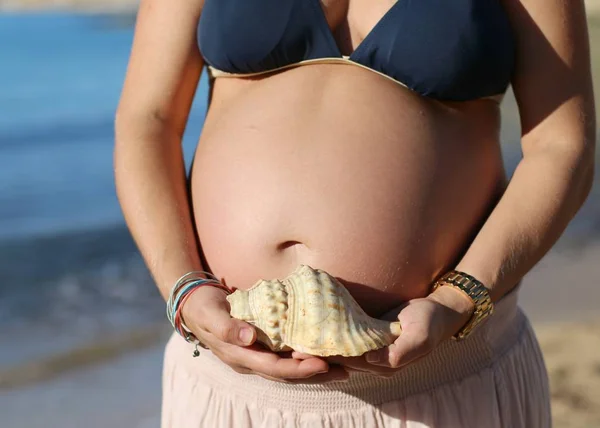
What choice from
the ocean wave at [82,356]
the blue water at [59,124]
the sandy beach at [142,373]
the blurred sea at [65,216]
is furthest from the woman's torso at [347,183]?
the blue water at [59,124]

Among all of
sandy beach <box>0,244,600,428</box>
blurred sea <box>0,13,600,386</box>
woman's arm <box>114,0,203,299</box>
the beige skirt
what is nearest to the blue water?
blurred sea <box>0,13,600,386</box>

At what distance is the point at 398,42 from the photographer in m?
1.78

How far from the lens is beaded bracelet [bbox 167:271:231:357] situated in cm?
170

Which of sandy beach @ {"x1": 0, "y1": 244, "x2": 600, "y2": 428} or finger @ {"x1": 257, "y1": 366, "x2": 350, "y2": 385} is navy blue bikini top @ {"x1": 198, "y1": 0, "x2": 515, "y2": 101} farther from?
sandy beach @ {"x1": 0, "y1": 244, "x2": 600, "y2": 428}

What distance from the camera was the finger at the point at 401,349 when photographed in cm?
154

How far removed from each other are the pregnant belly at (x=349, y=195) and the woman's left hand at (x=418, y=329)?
11 centimetres

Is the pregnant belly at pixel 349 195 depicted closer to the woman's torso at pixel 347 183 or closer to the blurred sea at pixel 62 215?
the woman's torso at pixel 347 183

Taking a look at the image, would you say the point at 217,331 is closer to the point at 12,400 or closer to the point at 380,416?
the point at 380,416

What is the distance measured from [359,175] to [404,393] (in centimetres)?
42

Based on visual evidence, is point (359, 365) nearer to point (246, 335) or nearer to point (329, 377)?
point (329, 377)

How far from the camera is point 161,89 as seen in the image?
191cm

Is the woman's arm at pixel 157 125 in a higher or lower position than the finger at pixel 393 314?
higher

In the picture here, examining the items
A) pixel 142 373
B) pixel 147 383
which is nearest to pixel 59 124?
pixel 142 373

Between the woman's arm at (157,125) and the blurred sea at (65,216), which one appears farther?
the blurred sea at (65,216)
